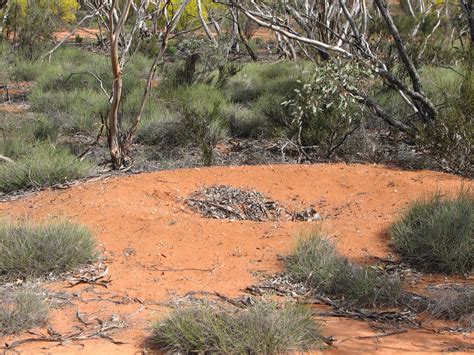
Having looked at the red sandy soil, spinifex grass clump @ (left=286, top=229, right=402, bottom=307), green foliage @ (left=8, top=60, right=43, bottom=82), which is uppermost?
spinifex grass clump @ (left=286, top=229, right=402, bottom=307)

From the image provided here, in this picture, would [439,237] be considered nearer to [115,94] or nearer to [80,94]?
[115,94]

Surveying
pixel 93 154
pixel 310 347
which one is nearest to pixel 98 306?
pixel 310 347

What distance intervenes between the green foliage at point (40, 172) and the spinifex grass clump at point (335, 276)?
3841 millimetres

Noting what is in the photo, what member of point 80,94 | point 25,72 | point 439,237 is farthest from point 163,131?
point 25,72

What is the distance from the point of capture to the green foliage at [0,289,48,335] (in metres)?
4.87

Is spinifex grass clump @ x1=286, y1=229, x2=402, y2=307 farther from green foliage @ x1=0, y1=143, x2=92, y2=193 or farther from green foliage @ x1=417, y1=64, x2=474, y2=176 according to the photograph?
green foliage @ x1=0, y1=143, x2=92, y2=193

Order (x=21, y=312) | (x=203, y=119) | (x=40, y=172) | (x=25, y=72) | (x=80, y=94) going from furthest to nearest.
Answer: (x=25, y=72)
(x=80, y=94)
(x=203, y=119)
(x=40, y=172)
(x=21, y=312)

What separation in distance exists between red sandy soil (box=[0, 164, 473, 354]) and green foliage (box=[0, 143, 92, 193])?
49 cm

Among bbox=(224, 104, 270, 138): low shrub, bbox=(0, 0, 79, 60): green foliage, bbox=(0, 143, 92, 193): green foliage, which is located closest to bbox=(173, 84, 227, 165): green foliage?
bbox=(224, 104, 270, 138): low shrub

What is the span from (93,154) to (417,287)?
6661mm

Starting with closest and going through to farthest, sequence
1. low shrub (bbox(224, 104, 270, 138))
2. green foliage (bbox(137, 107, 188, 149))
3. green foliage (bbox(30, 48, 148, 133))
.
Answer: green foliage (bbox(137, 107, 188, 149)) → low shrub (bbox(224, 104, 270, 138)) → green foliage (bbox(30, 48, 148, 133))

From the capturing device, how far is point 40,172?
29.1 feet

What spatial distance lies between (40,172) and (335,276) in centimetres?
459

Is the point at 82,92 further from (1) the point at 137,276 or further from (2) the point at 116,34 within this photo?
(1) the point at 137,276
